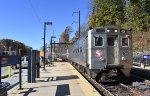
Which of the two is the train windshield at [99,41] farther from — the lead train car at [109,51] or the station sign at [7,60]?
the station sign at [7,60]

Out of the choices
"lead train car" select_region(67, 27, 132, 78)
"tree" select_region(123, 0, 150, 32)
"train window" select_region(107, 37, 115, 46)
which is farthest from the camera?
"tree" select_region(123, 0, 150, 32)

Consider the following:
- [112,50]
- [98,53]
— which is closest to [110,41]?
[112,50]

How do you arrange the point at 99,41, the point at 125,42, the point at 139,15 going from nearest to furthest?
the point at 99,41 < the point at 125,42 < the point at 139,15

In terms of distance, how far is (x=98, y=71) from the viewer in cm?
2119

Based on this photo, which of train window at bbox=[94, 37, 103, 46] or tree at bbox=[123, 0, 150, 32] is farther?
tree at bbox=[123, 0, 150, 32]

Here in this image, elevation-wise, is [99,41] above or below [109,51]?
above

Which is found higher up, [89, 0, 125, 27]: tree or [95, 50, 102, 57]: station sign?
[89, 0, 125, 27]: tree

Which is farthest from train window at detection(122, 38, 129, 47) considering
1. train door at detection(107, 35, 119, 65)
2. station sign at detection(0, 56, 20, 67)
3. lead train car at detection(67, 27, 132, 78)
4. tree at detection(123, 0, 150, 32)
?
tree at detection(123, 0, 150, 32)

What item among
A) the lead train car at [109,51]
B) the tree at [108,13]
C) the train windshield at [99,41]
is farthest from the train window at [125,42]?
the tree at [108,13]

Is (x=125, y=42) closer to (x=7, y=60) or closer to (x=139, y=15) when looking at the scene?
(x=7, y=60)

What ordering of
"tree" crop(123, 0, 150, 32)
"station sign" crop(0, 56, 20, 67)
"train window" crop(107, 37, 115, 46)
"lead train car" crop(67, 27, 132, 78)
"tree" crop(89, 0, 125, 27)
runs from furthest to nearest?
"tree" crop(89, 0, 125, 27) → "tree" crop(123, 0, 150, 32) → "train window" crop(107, 37, 115, 46) → "lead train car" crop(67, 27, 132, 78) → "station sign" crop(0, 56, 20, 67)

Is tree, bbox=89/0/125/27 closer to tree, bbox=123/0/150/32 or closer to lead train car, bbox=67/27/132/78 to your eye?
tree, bbox=123/0/150/32

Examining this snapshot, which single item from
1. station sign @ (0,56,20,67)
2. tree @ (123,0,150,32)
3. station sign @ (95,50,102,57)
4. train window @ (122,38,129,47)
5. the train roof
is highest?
tree @ (123,0,150,32)

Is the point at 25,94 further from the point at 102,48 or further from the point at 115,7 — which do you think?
the point at 115,7
